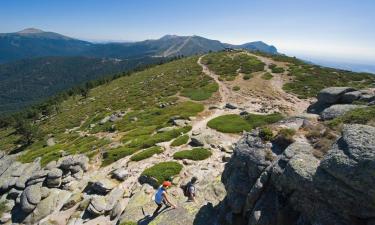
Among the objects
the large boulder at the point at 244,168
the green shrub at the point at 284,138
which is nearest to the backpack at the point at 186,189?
the large boulder at the point at 244,168

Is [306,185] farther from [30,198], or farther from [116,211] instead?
[30,198]

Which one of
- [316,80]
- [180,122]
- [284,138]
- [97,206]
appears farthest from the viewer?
[316,80]

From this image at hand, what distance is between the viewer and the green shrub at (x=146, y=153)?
2894cm

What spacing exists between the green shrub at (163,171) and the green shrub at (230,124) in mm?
10613

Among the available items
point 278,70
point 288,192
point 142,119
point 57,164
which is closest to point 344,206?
point 288,192

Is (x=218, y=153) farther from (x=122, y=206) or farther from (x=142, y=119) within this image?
(x=142, y=119)

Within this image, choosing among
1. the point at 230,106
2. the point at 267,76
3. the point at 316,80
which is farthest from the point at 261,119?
the point at 267,76

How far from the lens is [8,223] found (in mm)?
25766

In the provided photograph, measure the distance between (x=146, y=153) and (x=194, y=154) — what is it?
5093 millimetres

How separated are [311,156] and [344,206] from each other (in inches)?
106

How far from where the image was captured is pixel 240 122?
3647cm

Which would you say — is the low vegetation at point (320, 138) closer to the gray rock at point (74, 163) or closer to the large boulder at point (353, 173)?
the large boulder at point (353, 173)

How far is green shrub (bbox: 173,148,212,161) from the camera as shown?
27.0 m

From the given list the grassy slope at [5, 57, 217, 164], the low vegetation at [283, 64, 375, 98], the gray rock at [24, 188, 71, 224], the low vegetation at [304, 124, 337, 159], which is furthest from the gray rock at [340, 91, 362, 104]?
the low vegetation at [283, 64, 375, 98]
